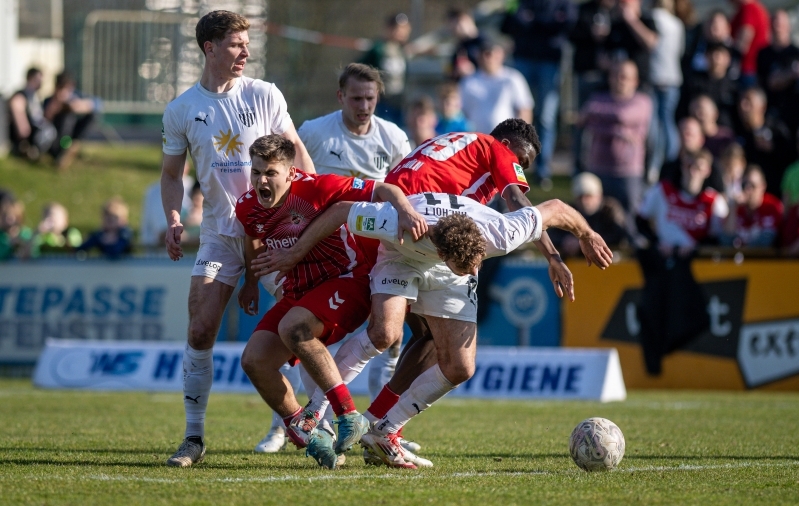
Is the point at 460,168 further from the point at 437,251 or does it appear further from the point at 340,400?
the point at 340,400

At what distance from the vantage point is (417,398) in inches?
267

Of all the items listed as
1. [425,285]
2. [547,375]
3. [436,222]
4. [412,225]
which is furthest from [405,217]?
[547,375]

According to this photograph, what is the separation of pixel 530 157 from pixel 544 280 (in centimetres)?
596

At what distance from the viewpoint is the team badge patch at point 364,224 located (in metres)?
6.36

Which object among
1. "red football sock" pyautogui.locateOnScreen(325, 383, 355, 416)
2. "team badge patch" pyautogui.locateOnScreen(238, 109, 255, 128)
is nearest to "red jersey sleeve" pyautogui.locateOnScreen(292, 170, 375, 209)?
"team badge patch" pyautogui.locateOnScreen(238, 109, 255, 128)

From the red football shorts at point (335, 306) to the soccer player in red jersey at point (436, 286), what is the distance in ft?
0.45

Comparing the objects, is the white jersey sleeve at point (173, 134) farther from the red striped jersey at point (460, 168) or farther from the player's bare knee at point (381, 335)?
the player's bare knee at point (381, 335)

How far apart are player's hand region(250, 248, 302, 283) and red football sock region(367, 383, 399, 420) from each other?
99 cm

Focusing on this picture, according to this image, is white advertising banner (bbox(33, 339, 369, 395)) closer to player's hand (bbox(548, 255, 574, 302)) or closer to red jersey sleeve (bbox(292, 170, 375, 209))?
red jersey sleeve (bbox(292, 170, 375, 209))

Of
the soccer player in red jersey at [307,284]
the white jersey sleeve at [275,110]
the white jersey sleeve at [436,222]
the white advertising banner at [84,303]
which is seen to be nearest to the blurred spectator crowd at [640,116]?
the white advertising banner at [84,303]

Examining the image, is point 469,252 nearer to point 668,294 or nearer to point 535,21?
point 668,294

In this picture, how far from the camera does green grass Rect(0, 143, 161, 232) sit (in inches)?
750

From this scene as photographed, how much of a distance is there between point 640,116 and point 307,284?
8.97m

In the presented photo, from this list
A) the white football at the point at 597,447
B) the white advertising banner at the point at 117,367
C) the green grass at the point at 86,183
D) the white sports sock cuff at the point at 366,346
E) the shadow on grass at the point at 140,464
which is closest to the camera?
the white football at the point at 597,447
